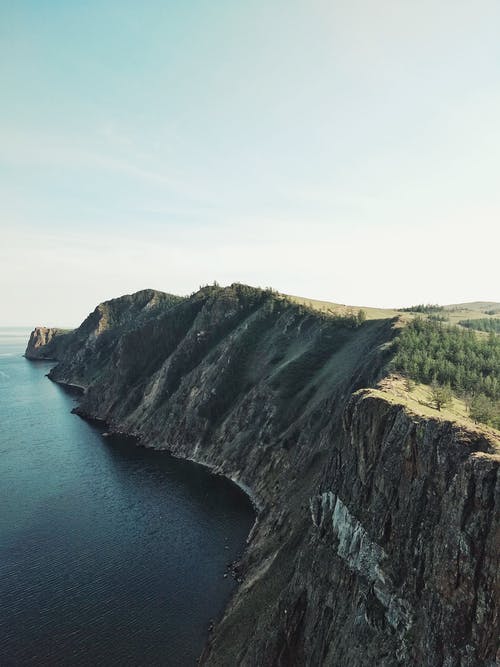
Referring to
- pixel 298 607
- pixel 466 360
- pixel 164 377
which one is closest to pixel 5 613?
pixel 298 607

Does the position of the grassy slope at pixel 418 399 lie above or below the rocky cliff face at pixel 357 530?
above

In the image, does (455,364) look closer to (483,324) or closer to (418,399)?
(418,399)

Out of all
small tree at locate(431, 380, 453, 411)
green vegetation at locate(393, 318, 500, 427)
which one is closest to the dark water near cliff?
small tree at locate(431, 380, 453, 411)

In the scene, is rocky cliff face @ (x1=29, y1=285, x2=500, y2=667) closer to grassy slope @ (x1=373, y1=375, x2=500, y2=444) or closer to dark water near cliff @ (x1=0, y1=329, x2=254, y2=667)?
grassy slope @ (x1=373, y1=375, x2=500, y2=444)

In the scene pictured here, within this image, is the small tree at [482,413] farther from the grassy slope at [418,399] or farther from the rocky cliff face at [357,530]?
the rocky cliff face at [357,530]

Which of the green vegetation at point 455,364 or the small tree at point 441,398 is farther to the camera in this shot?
the green vegetation at point 455,364

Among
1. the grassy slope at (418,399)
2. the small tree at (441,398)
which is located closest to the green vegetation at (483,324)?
the grassy slope at (418,399)

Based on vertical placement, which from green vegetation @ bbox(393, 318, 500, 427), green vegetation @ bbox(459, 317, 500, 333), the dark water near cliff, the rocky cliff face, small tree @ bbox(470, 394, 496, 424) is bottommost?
the dark water near cliff

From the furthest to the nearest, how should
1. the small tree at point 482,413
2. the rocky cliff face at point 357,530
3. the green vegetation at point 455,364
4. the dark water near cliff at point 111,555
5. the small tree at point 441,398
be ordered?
1. the dark water near cliff at point 111,555
2. the green vegetation at point 455,364
3. the small tree at point 441,398
4. the small tree at point 482,413
5. the rocky cliff face at point 357,530
